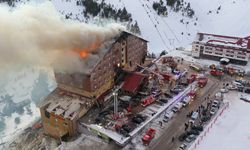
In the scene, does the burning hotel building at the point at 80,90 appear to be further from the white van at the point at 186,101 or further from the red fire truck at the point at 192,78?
the red fire truck at the point at 192,78

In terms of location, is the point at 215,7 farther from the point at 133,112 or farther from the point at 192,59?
the point at 133,112

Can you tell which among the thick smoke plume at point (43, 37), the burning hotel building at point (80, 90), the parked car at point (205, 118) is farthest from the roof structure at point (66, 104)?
the parked car at point (205, 118)

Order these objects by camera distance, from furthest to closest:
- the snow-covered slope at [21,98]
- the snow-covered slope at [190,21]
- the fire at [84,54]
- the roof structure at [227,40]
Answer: the snow-covered slope at [190,21] < the snow-covered slope at [21,98] < the roof structure at [227,40] < the fire at [84,54]

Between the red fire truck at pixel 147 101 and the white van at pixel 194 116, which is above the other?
the red fire truck at pixel 147 101

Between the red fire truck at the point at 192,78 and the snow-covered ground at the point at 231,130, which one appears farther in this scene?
the red fire truck at the point at 192,78

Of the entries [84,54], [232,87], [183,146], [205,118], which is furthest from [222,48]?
[84,54]

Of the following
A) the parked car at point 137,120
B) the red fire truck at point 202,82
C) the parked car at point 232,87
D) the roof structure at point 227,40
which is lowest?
the parked car at point 137,120

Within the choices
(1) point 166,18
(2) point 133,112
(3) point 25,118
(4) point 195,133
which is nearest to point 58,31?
(2) point 133,112
